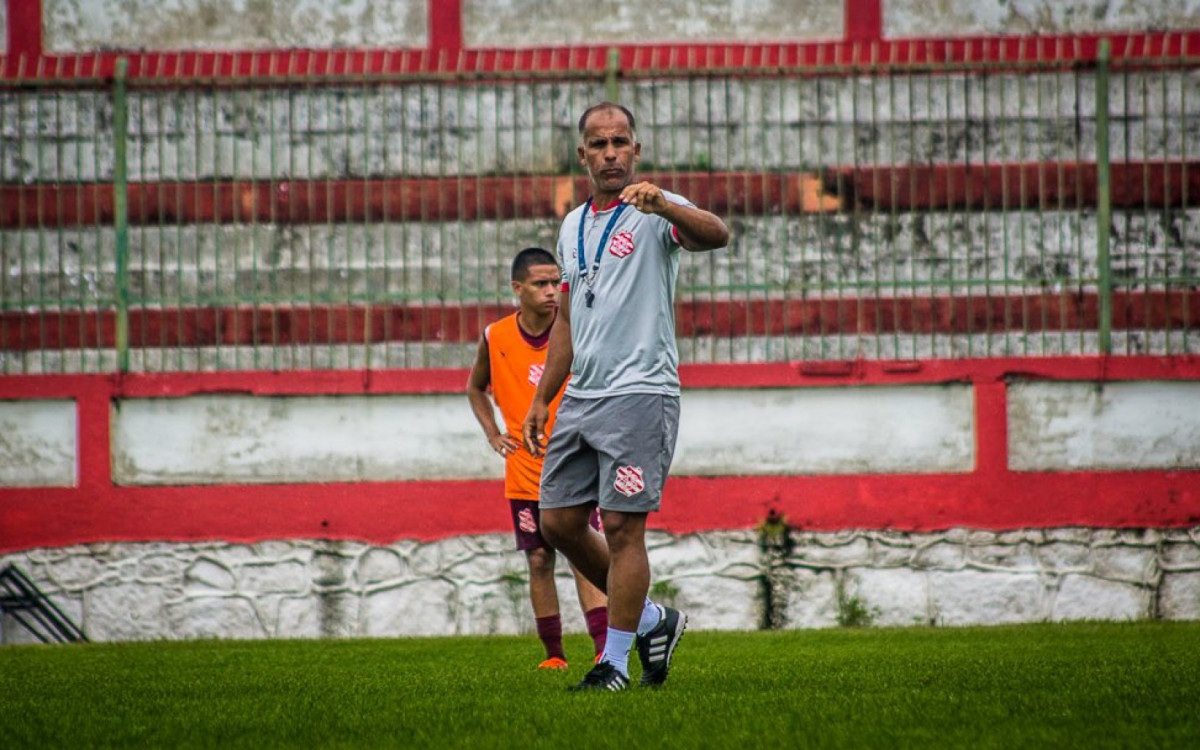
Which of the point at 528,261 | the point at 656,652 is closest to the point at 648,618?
the point at 656,652

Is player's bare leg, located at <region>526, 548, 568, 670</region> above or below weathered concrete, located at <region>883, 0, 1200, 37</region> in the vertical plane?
below

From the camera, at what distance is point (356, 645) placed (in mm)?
9312

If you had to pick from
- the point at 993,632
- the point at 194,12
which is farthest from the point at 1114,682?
the point at 194,12

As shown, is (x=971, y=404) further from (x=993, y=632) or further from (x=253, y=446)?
(x=253, y=446)

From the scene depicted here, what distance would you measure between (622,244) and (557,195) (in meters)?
4.75

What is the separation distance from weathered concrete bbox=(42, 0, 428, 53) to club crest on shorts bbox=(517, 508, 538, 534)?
14.8ft

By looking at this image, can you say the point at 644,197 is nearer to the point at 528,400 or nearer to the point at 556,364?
the point at 556,364

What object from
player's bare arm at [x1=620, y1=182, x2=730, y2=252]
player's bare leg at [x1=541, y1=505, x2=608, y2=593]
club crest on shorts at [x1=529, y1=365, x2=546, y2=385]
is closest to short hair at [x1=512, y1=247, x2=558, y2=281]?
club crest on shorts at [x1=529, y1=365, x2=546, y2=385]

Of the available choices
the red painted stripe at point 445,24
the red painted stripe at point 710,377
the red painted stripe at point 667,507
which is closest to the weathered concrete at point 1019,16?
the red painted stripe at point 710,377

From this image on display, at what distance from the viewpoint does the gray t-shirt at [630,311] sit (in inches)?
230

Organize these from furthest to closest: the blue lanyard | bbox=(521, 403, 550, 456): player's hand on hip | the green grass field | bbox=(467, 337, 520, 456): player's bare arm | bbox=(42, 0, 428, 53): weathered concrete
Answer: bbox=(42, 0, 428, 53): weathered concrete < bbox=(467, 337, 520, 456): player's bare arm < bbox=(521, 403, 550, 456): player's hand on hip < the blue lanyard < the green grass field

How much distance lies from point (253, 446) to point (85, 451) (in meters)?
1.00

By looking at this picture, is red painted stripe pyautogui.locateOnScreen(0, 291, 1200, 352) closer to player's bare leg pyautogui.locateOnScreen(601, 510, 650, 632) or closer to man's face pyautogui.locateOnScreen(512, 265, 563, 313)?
man's face pyautogui.locateOnScreen(512, 265, 563, 313)

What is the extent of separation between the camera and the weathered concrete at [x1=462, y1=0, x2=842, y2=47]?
11.2 m
